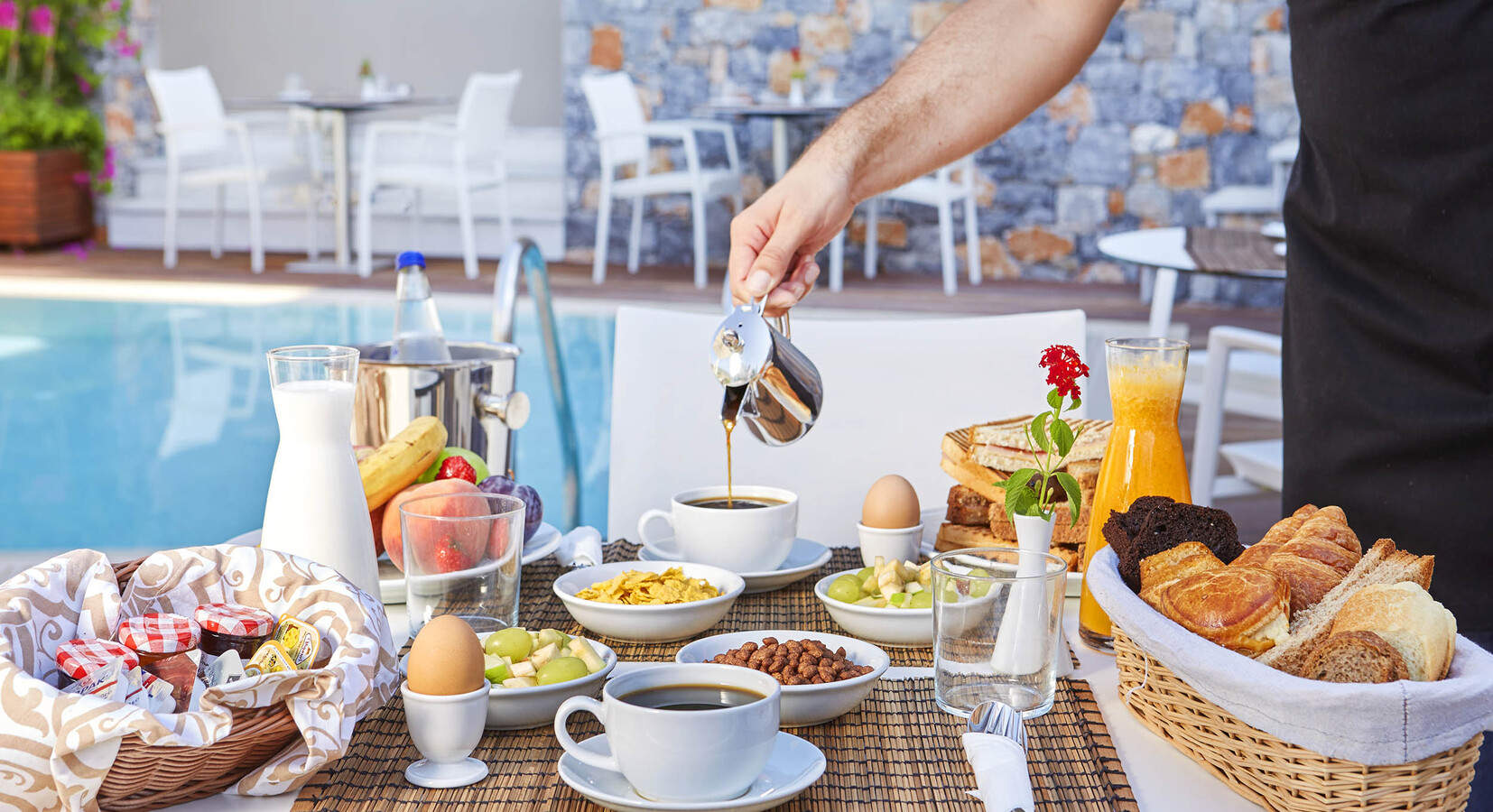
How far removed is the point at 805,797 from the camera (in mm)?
629

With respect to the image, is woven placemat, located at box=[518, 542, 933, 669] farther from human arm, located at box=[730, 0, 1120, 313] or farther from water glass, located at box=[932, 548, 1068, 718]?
human arm, located at box=[730, 0, 1120, 313]

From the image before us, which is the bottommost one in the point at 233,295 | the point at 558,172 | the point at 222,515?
the point at 222,515

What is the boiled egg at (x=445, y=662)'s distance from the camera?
0.66m

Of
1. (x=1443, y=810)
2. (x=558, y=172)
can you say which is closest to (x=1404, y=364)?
(x=1443, y=810)

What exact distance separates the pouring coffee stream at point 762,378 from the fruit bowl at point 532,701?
266mm

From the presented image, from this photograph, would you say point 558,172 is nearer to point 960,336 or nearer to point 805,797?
point 960,336

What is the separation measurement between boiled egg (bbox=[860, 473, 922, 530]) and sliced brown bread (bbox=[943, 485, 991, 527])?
56 millimetres

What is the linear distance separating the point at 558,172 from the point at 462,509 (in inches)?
262

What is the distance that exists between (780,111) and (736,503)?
16.0 ft

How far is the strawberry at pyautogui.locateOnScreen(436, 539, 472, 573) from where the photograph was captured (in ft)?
2.66

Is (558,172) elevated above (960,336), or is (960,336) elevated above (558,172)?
(558,172)

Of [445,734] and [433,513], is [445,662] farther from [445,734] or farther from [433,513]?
[433,513]

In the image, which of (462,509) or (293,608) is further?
(462,509)

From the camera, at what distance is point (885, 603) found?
0.88 meters
